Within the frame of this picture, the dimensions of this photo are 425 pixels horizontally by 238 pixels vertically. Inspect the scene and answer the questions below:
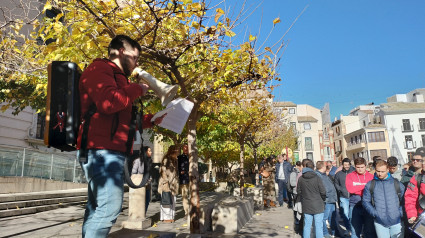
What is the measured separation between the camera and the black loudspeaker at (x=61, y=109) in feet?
7.03

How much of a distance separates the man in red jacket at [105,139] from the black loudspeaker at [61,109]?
0.20 feet

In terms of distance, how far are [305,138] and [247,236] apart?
2459 inches

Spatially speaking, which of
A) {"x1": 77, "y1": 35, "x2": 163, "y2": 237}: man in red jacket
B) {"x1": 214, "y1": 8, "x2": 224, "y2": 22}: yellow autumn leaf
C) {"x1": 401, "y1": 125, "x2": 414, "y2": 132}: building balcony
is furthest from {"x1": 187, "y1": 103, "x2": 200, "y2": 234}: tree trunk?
{"x1": 401, "y1": 125, "x2": 414, "y2": 132}: building balcony

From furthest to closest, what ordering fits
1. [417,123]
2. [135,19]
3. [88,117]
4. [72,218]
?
[417,123], [72,218], [135,19], [88,117]

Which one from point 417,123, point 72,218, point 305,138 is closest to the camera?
point 72,218

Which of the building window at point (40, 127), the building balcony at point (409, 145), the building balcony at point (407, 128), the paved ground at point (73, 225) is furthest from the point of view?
the building balcony at point (407, 128)

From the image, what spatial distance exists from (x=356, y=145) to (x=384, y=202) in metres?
59.2

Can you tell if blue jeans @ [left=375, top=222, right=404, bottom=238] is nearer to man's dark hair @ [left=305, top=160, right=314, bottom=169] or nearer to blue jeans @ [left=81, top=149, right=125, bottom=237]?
man's dark hair @ [left=305, top=160, right=314, bottom=169]

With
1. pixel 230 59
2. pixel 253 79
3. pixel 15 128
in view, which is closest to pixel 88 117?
pixel 230 59

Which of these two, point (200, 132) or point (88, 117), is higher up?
point (200, 132)

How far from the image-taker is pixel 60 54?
17.0ft

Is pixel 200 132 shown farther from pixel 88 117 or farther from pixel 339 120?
pixel 339 120

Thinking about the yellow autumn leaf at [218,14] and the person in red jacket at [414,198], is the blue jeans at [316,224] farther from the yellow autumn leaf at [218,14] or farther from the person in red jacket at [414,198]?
the yellow autumn leaf at [218,14]

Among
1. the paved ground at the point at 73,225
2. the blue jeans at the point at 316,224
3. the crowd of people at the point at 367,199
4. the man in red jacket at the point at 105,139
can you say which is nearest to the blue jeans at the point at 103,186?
the man in red jacket at the point at 105,139
